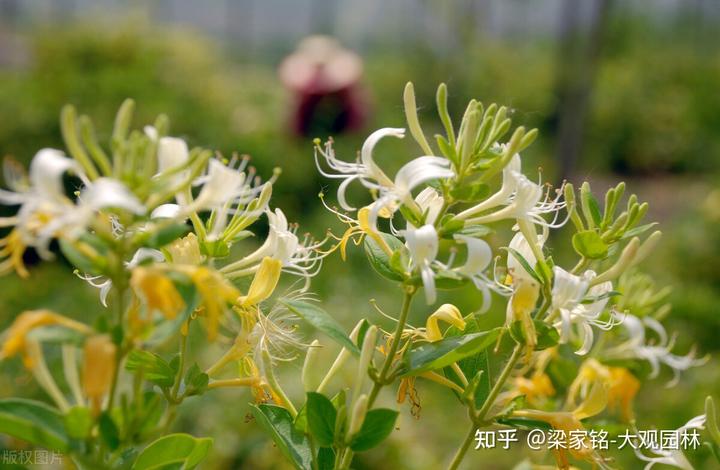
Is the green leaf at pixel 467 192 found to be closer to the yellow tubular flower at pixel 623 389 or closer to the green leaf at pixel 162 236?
the green leaf at pixel 162 236

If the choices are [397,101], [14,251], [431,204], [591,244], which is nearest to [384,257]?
[431,204]

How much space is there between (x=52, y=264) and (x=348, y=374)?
1.93 meters

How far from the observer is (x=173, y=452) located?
58 centimetres

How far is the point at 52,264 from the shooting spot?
11.2ft

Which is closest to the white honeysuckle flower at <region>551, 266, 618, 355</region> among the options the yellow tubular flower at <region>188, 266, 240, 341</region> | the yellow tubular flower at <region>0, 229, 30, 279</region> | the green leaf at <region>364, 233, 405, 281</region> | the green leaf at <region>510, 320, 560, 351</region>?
the green leaf at <region>510, 320, 560, 351</region>

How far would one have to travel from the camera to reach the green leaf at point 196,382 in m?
0.64

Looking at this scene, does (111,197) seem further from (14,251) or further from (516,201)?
(516,201)

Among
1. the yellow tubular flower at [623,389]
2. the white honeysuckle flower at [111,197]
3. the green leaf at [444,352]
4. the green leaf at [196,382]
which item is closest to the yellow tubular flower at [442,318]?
the green leaf at [444,352]

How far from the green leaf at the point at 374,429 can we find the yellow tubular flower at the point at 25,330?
218 mm

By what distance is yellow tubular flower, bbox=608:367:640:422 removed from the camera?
3.27 feet

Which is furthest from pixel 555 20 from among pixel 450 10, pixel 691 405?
pixel 691 405

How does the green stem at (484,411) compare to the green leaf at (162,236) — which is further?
the green stem at (484,411)

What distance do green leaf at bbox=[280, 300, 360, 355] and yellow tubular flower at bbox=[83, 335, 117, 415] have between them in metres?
0.16

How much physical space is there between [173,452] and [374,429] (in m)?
0.14
